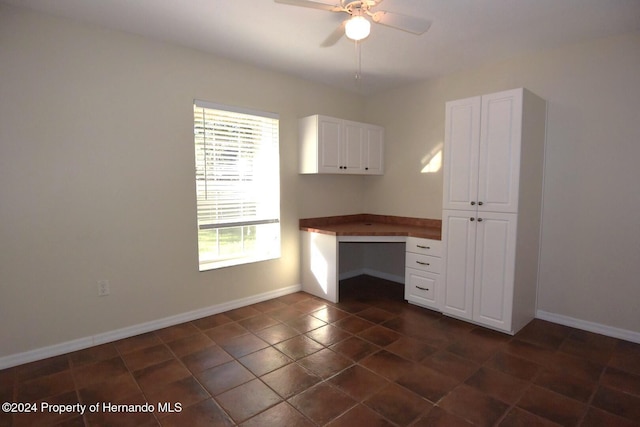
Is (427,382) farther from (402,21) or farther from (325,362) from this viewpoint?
(402,21)

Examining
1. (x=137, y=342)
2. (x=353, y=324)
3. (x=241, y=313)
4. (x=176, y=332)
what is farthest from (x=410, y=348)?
(x=137, y=342)

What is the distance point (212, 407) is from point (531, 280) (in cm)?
288

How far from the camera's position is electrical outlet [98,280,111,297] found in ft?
9.08

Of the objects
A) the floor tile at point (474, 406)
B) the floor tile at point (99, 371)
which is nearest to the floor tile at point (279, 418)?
the floor tile at point (474, 406)

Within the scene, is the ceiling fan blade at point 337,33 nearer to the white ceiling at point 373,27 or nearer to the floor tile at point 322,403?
the white ceiling at point 373,27

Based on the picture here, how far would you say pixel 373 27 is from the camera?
2.70 meters

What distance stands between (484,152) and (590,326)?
180 centimetres

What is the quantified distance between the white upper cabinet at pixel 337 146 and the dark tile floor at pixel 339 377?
5.72 ft

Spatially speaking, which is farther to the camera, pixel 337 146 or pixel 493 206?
pixel 337 146

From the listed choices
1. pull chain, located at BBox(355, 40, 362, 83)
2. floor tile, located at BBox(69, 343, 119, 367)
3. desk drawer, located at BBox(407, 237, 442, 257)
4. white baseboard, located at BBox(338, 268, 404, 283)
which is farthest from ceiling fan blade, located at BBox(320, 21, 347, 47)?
white baseboard, located at BBox(338, 268, 404, 283)

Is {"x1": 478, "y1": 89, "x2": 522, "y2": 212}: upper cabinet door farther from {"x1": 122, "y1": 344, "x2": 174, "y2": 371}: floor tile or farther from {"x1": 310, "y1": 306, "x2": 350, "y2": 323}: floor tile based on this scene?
{"x1": 122, "y1": 344, "x2": 174, "y2": 371}: floor tile

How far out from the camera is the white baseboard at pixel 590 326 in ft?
9.25

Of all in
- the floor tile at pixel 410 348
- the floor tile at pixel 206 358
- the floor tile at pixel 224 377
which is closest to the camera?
the floor tile at pixel 224 377

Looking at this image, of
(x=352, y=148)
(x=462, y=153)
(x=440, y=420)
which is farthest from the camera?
(x=352, y=148)
